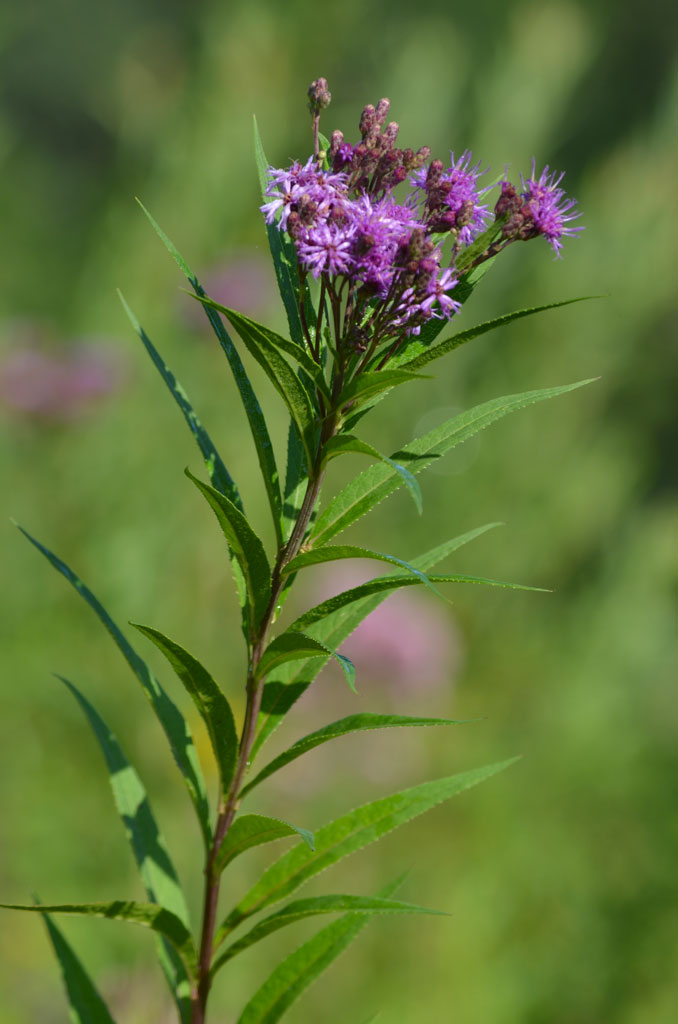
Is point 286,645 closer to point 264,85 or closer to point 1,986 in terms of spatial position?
point 1,986

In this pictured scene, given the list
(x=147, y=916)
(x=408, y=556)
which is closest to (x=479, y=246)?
(x=147, y=916)

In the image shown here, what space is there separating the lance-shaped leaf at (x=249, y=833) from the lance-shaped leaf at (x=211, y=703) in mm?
36

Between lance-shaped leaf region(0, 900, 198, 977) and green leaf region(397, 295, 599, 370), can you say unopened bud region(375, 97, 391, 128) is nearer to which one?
green leaf region(397, 295, 599, 370)

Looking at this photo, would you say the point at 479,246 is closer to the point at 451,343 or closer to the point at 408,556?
the point at 451,343

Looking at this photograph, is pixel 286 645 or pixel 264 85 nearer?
pixel 286 645

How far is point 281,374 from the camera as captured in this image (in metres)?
0.48

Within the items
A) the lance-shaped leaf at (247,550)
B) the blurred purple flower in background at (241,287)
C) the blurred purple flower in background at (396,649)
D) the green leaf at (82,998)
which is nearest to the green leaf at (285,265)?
the lance-shaped leaf at (247,550)

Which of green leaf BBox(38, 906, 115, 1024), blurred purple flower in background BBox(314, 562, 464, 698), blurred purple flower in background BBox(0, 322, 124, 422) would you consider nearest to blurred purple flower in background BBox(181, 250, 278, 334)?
blurred purple flower in background BBox(0, 322, 124, 422)

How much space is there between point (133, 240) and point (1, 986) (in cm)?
175

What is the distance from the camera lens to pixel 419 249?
48 centimetres

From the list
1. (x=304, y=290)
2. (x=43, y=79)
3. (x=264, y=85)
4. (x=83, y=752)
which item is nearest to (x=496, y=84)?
(x=264, y=85)

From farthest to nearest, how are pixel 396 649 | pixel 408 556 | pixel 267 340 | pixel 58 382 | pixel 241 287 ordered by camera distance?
pixel 408 556
pixel 396 649
pixel 241 287
pixel 58 382
pixel 267 340

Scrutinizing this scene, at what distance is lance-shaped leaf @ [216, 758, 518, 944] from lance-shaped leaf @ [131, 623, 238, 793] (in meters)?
0.06

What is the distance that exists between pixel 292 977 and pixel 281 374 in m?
0.35
